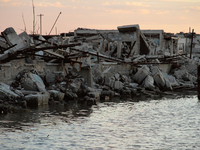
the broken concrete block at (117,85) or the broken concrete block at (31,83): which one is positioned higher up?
the broken concrete block at (31,83)

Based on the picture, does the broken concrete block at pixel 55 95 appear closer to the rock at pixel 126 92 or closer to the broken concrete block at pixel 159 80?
the rock at pixel 126 92

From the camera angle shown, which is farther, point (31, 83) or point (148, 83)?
point (148, 83)

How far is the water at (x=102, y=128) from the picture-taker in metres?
9.38

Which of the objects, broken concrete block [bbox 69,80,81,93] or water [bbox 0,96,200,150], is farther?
broken concrete block [bbox 69,80,81,93]

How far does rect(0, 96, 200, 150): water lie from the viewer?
9375 millimetres

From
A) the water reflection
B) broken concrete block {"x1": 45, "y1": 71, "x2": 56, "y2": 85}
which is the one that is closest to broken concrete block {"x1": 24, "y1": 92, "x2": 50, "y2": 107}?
the water reflection

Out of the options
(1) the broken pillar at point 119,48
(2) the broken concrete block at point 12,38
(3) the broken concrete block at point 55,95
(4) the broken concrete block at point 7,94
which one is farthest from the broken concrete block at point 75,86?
(1) the broken pillar at point 119,48

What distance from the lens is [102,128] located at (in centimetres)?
1146

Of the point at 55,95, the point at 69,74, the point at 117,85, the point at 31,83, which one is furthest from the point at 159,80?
the point at 31,83

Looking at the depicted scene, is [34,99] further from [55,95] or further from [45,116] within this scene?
[45,116]

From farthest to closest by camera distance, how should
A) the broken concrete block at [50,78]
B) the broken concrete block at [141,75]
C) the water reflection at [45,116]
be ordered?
the broken concrete block at [141,75] < the broken concrete block at [50,78] < the water reflection at [45,116]

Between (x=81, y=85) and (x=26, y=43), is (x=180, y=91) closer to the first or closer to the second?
(x=81, y=85)

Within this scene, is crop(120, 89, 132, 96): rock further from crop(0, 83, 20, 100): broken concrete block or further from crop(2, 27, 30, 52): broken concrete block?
crop(0, 83, 20, 100): broken concrete block

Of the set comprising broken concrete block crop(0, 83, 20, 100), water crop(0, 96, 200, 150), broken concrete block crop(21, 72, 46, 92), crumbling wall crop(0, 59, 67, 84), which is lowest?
water crop(0, 96, 200, 150)
